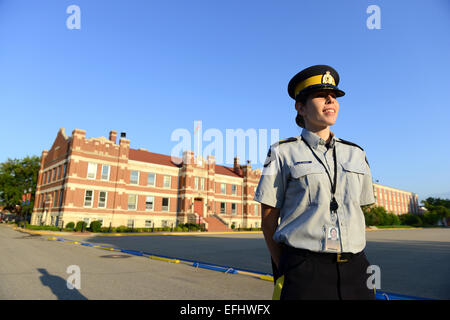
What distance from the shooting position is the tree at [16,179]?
52.2m

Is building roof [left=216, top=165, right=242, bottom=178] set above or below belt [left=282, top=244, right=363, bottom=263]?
above

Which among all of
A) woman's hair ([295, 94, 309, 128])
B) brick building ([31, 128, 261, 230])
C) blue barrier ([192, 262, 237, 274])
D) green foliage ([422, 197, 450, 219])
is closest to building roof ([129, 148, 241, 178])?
brick building ([31, 128, 261, 230])

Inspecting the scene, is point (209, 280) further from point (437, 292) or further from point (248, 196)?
point (248, 196)

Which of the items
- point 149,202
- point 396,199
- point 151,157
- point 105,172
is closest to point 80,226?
point 105,172

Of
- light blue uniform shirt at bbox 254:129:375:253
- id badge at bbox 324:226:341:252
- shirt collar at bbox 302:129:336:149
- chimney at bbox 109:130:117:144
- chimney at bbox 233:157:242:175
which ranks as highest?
chimney at bbox 109:130:117:144

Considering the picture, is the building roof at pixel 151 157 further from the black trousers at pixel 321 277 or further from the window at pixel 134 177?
the black trousers at pixel 321 277

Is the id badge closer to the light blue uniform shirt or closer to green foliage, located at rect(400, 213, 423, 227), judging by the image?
the light blue uniform shirt

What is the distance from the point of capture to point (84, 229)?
2717 centimetres

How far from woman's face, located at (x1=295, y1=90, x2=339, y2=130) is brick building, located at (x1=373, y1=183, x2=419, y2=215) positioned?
8636 centimetres

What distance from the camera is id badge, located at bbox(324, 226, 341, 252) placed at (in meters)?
1.73

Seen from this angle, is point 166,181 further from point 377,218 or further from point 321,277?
point 377,218

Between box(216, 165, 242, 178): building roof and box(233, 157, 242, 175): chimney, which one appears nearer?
box(216, 165, 242, 178): building roof
